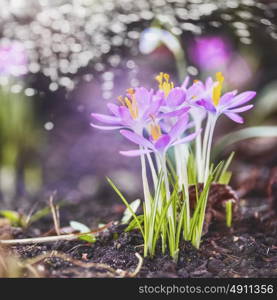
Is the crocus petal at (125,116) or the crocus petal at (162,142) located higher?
the crocus petal at (125,116)

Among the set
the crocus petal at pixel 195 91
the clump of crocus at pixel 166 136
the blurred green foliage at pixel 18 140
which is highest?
the crocus petal at pixel 195 91

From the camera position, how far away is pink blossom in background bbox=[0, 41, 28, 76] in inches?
55.5

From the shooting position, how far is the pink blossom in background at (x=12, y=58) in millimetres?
1410

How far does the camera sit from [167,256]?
30.9 inches

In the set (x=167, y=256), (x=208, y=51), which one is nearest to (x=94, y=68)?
(x=208, y=51)

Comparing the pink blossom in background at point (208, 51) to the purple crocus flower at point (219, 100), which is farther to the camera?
the pink blossom in background at point (208, 51)

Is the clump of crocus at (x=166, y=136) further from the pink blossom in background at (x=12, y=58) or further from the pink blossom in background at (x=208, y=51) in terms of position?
the pink blossom in background at (x=12, y=58)

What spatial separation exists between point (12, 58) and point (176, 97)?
2.75 ft

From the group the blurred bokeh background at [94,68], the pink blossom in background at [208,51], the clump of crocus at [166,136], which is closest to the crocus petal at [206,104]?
the clump of crocus at [166,136]

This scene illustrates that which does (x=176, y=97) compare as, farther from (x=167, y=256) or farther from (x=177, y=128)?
(x=167, y=256)

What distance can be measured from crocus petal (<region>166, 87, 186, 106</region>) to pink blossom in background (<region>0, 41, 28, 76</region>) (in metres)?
0.82

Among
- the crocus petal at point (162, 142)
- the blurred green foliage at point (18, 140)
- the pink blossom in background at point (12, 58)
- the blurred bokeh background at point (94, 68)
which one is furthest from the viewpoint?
the blurred green foliage at point (18, 140)
